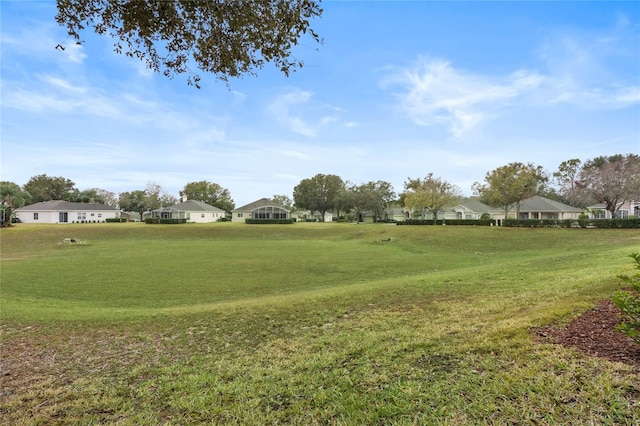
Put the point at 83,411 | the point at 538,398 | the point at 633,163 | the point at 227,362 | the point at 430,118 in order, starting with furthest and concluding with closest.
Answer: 1. the point at 633,163
2. the point at 430,118
3. the point at 227,362
4. the point at 83,411
5. the point at 538,398

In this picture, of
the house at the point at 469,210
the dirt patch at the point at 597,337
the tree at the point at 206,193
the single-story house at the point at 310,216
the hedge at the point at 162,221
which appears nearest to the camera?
the dirt patch at the point at 597,337

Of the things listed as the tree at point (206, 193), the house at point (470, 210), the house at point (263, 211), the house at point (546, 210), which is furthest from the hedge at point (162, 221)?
the house at point (546, 210)

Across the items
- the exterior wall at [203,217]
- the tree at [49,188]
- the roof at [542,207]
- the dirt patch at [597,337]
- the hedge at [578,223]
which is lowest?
the dirt patch at [597,337]

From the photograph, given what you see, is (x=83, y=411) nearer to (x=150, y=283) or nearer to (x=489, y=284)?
(x=489, y=284)

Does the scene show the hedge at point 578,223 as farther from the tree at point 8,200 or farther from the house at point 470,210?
the tree at point 8,200

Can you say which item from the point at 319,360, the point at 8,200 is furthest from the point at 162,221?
the point at 319,360

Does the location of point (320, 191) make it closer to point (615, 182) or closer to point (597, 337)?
point (615, 182)

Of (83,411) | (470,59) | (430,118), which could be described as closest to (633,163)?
(430,118)

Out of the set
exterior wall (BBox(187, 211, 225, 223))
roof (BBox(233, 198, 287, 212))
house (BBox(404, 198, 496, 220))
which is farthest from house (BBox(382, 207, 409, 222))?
exterior wall (BBox(187, 211, 225, 223))

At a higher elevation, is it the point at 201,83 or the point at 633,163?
the point at 633,163

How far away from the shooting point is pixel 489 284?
987 centimetres

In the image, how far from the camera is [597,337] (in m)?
3.85

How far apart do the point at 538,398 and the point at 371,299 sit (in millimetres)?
6046

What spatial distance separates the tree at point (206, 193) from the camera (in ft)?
293
